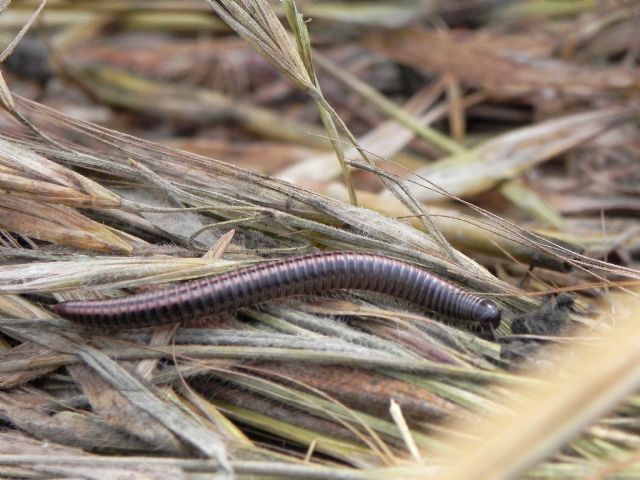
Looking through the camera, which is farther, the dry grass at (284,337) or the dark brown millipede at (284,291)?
the dark brown millipede at (284,291)

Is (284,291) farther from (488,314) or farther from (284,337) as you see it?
(488,314)

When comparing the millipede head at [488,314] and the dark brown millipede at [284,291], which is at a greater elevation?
the millipede head at [488,314]

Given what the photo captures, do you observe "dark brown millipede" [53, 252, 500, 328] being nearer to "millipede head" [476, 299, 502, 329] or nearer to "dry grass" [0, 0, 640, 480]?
"millipede head" [476, 299, 502, 329]

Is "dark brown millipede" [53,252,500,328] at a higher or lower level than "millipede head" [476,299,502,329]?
lower

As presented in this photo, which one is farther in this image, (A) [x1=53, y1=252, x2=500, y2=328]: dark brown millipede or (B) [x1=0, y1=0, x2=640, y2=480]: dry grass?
(A) [x1=53, y1=252, x2=500, y2=328]: dark brown millipede

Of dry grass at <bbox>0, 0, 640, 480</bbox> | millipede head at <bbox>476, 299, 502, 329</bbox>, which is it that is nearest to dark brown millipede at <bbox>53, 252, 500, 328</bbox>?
millipede head at <bbox>476, 299, 502, 329</bbox>

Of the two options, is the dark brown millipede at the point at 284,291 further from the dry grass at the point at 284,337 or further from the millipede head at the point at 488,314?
the dry grass at the point at 284,337

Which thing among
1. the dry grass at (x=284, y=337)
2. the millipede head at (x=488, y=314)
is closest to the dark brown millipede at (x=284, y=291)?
the millipede head at (x=488, y=314)

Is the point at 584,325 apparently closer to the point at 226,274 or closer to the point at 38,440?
the point at 226,274
